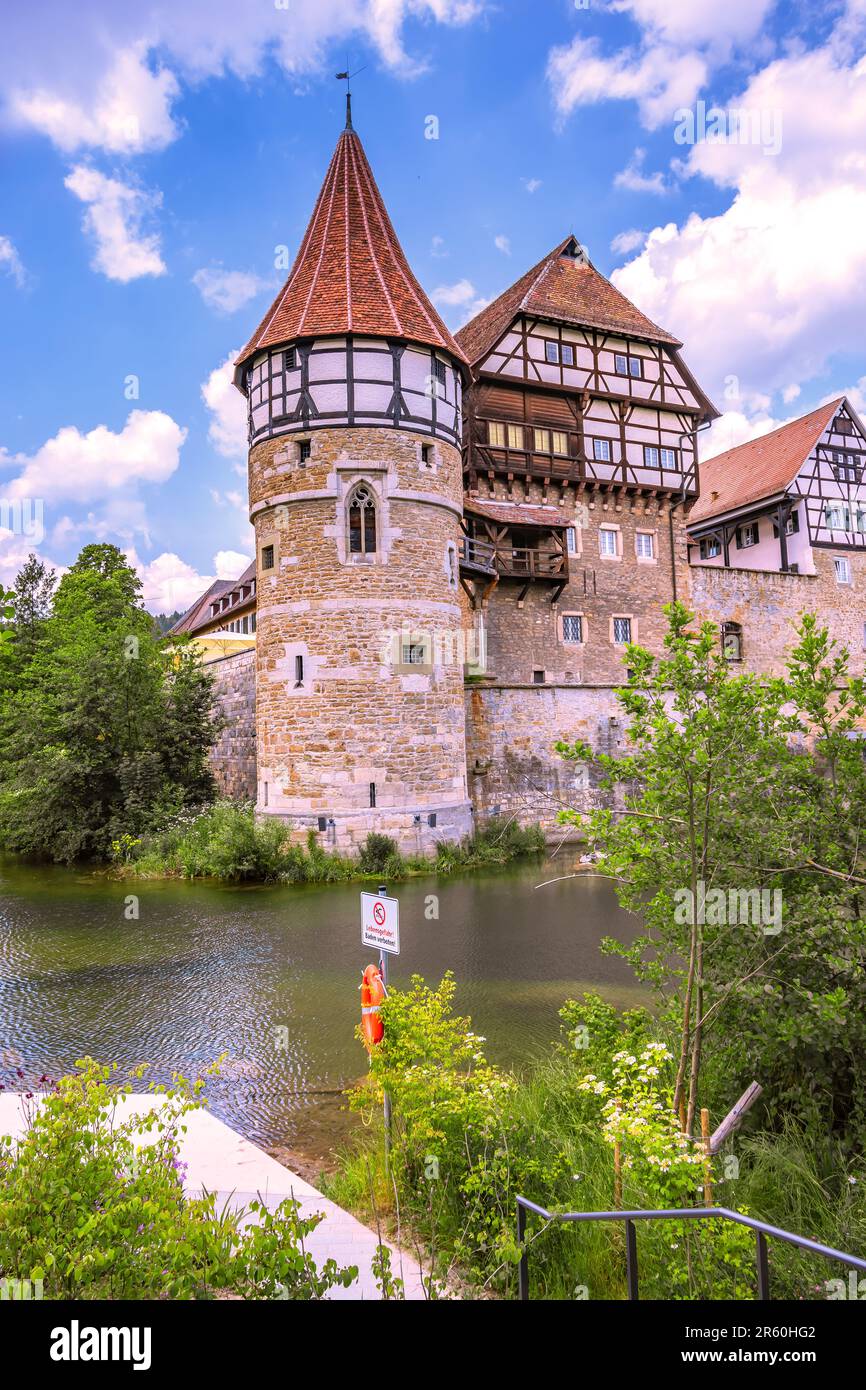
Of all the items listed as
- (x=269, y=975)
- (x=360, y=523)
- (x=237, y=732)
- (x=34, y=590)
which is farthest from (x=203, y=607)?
(x=269, y=975)

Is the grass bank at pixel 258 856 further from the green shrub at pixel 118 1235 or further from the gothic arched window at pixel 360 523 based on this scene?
the green shrub at pixel 118 1235

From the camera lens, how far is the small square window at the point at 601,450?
27.9 metres

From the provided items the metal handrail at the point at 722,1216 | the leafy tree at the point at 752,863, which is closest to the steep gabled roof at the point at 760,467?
the leafy tree at the point at 752,863

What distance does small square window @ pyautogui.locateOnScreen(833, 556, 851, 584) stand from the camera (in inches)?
1341

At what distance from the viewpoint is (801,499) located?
109ft

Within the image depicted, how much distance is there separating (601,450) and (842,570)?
42.0 ft

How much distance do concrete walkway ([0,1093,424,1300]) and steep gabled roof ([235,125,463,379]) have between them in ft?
52.3

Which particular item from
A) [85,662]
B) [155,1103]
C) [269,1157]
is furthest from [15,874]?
[269,1157]

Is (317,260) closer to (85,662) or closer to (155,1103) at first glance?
(85,662)

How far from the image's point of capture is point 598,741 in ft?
80.2

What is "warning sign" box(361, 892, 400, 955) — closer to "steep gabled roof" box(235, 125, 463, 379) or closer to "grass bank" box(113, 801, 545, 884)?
"grass bank" box(113, 801, 545, 884)

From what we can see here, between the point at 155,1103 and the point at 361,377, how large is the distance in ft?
50.2

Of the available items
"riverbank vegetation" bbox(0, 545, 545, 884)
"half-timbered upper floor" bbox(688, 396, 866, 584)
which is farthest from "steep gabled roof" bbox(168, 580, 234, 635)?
"half-timbered upper floor" bbox(688, 396, 866, 584)

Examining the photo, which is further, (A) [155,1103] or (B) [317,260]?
(B) [317,260]
